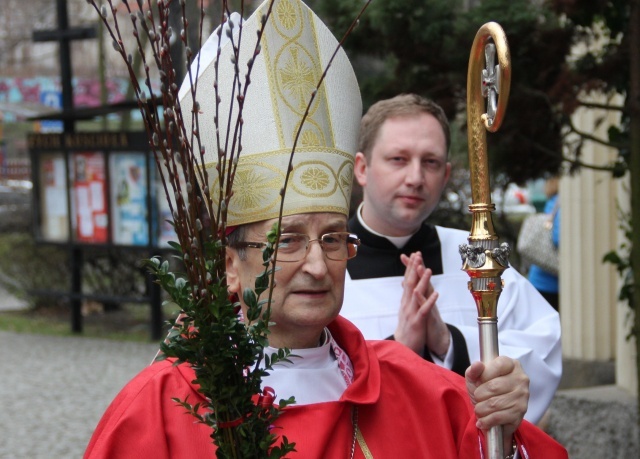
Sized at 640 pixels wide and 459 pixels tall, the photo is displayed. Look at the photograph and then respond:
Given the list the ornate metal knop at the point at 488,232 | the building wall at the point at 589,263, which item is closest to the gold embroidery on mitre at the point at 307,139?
the ornate metal knop at the point at 488,232

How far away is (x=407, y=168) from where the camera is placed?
3998mm

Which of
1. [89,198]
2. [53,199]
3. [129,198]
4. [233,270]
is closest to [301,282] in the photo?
[233,270]

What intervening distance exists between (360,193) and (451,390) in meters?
3.57

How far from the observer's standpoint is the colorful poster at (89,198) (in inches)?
503

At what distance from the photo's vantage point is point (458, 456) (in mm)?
2723

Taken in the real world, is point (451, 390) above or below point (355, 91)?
below

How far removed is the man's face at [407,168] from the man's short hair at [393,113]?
0.8 inches

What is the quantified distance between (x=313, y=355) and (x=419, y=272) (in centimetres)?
114

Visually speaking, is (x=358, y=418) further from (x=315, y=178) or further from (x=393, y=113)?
(x=393, y=113)

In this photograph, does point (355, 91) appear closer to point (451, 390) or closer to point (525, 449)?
point (451, 390)

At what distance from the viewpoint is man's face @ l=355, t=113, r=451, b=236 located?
13.1 feet

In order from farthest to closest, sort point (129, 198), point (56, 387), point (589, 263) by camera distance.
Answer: point (129, 198) < point (56, 387) < point (589, 263)

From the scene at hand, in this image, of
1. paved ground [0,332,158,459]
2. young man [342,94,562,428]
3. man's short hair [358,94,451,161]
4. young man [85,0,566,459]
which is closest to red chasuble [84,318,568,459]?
young man [85,0,566,459]

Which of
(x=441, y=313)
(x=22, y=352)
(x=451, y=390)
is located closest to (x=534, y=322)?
(x=441, y=313)
